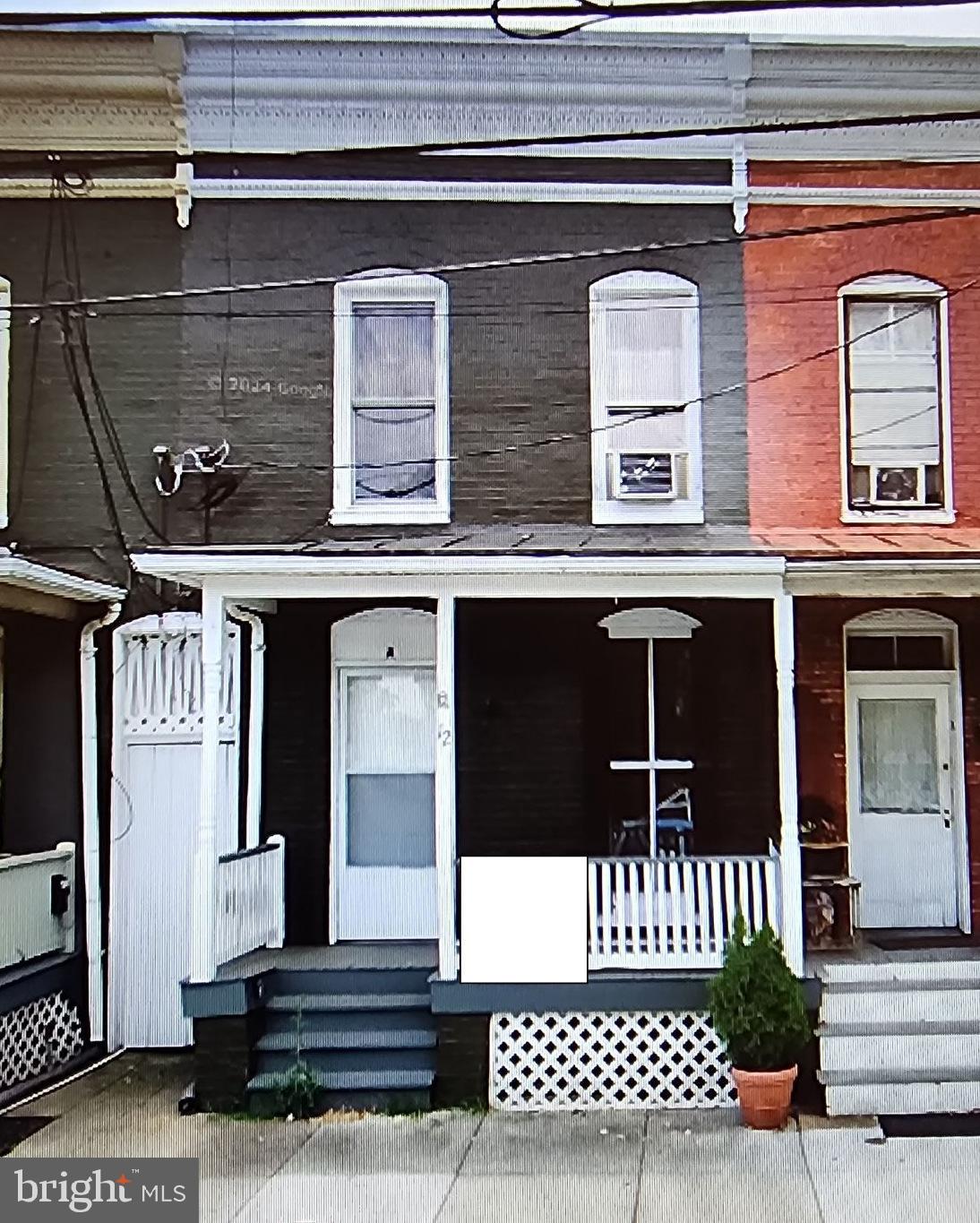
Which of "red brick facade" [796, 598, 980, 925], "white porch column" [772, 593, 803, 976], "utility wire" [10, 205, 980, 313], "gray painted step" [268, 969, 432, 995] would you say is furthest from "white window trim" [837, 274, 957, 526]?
"gray painted step" [268, 969, 432, 995]

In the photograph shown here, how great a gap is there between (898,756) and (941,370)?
125 inches

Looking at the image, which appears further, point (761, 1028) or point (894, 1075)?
point (894, 1075)

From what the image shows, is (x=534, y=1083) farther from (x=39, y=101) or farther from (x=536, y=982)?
(x=39, y=101)

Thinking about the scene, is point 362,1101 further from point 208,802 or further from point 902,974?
point 902,974

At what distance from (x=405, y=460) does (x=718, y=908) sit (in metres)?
4.29

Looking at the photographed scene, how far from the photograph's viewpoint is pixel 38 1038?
8.95m

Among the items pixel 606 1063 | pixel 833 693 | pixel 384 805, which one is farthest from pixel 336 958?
pixel 833 693

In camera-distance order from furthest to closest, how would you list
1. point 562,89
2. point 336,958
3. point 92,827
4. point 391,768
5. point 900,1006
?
1. point 562,89
2. point 391,768
3. point 92,827
4. point 336,958
5. point 900,1006

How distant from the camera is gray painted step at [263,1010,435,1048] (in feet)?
27.9

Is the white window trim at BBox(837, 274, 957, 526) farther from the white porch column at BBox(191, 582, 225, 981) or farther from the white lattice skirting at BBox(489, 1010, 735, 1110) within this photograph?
the white porch column at BBox(191, 582, 225, 981)

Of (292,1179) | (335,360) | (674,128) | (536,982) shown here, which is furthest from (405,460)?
(292,1179)

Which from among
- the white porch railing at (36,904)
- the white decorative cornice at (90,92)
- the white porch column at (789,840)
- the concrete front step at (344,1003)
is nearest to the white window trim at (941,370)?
the white porch column at (789,840)

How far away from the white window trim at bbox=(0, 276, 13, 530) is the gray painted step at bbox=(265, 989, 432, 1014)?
438cm


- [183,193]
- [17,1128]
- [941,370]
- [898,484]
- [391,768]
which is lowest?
[17,1128]
